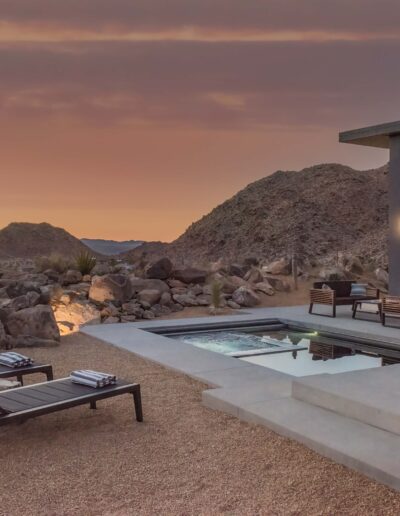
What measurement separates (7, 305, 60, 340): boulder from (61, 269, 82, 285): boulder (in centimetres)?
440

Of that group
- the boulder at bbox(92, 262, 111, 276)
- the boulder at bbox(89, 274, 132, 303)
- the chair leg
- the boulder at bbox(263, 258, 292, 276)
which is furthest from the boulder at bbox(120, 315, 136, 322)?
the boulder at bbox(263, 258, 292, 276)

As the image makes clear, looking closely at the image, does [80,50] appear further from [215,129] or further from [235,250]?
[235,250]

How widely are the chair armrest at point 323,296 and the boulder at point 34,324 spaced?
16.2 ft

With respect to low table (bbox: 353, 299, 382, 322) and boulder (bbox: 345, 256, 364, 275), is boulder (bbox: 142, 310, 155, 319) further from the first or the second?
boulder (bbox: 345, 256, 364, 275)

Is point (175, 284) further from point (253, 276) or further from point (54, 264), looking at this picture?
point (54, 264)

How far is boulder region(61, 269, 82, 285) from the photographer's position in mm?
13039

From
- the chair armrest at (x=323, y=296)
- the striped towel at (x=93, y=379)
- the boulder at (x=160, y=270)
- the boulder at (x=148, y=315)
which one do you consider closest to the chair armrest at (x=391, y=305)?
the chair armrest at (x=323, y=296)

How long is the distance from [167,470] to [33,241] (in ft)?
185

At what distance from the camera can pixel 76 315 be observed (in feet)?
33.7

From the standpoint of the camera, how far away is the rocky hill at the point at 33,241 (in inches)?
2207

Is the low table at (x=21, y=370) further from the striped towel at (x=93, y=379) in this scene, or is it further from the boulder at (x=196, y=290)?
the boulder at (x=196, y=290)

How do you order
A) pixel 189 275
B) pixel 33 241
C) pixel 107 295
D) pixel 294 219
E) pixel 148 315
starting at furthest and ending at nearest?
pixel 33 241
pixel 294 219
pixel 189 275
pixel 107 295
pixel 148 315

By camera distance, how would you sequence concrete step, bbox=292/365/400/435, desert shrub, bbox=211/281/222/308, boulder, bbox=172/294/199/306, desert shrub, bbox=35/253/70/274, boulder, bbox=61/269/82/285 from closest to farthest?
1. concrete step, bbox=292/365/400/435
2. desert shrub, bbox=211/281/222/308
3. boulder, bbox=172/294/199/306
4. boulder, bbox=61/269/82/285
5. desert shrub, bbox=35/253/70/274

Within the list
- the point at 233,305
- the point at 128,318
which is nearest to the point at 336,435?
the point at 128,318
